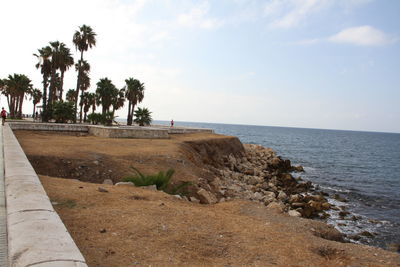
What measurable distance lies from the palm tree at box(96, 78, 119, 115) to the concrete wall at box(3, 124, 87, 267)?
1713 inches

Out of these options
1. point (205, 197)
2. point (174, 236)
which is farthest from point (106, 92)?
point (174, 236)

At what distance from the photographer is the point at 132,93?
49562 mm

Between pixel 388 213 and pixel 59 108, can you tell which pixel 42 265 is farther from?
pixel 59 108

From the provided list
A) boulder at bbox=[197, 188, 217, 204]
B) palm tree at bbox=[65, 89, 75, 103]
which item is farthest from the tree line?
boulder at bbox=[197, 188, 217, 204]

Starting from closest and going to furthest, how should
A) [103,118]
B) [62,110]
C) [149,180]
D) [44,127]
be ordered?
[149,180] → [44,127] → [62,110] → [103,118]

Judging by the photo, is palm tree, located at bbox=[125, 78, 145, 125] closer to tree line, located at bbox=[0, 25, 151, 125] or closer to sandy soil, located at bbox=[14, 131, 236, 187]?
tree line, located at bbox=[0, 25, 151, 125]

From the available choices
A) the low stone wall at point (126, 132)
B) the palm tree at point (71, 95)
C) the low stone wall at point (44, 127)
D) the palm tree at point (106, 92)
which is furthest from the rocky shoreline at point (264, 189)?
the palm tree at point (71, 95)

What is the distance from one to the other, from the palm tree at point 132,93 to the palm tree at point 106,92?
2.14 metres

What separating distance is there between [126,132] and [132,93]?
2324 centimetres

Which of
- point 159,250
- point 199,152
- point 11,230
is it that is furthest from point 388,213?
point 11,230

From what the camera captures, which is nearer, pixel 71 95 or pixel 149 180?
pixel 149 180

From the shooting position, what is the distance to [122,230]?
20.1 feet

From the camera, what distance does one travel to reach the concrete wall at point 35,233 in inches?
135

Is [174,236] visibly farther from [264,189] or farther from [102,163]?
[264,189]
